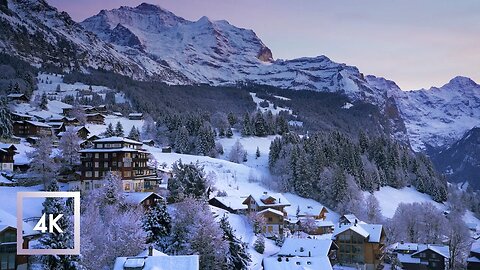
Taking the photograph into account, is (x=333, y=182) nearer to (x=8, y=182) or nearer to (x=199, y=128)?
(x=199, y=128)

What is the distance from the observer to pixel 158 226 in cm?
5153

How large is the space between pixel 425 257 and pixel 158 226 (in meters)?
40.4

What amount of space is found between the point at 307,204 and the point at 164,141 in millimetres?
47787

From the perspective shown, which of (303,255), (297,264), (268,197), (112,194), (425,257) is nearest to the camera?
(297,264)

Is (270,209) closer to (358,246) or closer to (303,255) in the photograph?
(358,246)

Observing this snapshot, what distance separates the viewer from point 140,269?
109 ft

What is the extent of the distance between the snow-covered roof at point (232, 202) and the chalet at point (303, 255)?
52.7 ft

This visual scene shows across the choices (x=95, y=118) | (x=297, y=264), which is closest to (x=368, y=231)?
(x=297, y=264)

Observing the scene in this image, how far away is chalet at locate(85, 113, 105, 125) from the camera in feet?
434

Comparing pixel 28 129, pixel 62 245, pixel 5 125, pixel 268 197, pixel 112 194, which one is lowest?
pixel 268 197

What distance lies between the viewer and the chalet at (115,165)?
66.9 meters

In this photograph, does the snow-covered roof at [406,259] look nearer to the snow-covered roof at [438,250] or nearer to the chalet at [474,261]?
the snow-covered roof at [438,250]

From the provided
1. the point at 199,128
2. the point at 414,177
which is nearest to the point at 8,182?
the point at 199,128

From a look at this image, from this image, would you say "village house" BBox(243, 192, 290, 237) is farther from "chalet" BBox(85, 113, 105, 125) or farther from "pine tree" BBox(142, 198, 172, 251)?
"chalet" BBox(85, 113, 105, 125)
